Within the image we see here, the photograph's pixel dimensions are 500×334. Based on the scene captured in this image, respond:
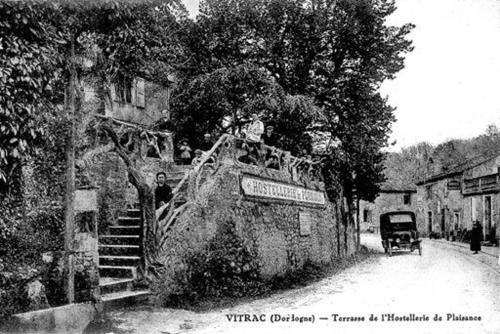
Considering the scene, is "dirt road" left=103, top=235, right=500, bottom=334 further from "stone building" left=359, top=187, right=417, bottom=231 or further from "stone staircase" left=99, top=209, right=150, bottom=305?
"stone building" left=359, top=187, right=417, bottom=231

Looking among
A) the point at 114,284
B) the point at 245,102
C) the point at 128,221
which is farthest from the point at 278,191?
the point at 245,102

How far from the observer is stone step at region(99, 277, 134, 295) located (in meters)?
8.43

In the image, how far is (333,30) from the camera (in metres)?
22.2

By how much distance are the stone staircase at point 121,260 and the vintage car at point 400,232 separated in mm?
15649

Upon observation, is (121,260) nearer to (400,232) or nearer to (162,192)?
(162,192)

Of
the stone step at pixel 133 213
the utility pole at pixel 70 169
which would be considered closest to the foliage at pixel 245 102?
the stone step at pixel 133 213

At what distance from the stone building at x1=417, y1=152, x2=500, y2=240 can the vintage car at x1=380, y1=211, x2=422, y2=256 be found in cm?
872

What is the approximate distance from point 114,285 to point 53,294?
171 centimetres

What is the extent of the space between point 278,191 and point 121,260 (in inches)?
226

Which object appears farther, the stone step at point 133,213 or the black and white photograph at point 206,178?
the stone step at point 133,213

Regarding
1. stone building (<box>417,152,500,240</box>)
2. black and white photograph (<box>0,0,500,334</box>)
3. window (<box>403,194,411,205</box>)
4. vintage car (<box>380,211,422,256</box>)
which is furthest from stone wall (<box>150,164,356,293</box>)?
window (<box>403,194,411,205</box>)

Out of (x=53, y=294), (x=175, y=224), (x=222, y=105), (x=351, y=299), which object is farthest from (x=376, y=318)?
(x=222, y=105)

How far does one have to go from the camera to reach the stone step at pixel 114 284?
843 cm

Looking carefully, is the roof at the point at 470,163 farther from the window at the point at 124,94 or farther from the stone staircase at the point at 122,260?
the stone staircase at the point at 122,260
